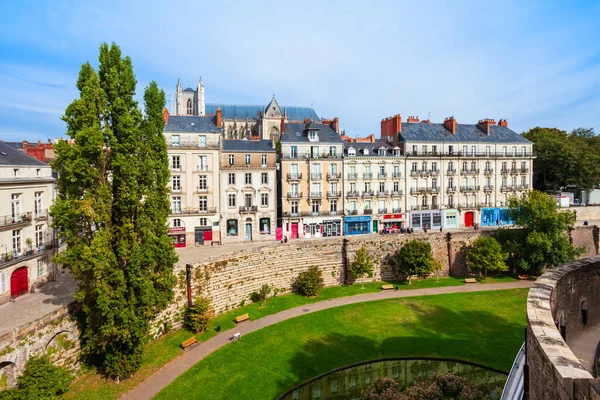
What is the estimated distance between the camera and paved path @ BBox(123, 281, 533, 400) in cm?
1828

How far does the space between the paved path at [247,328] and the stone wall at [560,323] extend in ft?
48.3

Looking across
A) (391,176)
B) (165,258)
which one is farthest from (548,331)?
(391,176)

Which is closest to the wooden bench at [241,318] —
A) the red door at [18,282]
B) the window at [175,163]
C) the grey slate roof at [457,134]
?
the red door at [18,282]

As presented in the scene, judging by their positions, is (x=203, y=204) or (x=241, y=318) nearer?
(x=241, y=318)

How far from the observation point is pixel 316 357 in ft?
69.7

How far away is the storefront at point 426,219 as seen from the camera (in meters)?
47.0

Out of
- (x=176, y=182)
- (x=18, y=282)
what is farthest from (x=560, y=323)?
(x=176, y=182)

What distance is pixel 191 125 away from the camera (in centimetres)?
3916

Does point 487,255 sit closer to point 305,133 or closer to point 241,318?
point 305,133

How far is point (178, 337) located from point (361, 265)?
1585 cm

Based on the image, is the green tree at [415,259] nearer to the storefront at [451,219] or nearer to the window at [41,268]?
the storefront at [451,219]

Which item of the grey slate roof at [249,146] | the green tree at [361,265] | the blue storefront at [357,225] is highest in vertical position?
the grey slate roof at [249,146]

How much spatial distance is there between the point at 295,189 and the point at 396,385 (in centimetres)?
2662

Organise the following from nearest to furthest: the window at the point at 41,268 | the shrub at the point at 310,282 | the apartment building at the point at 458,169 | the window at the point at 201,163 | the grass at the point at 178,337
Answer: the grass at the point at 178,337, the window at the point at 41,268, the shrub at the point at 310,282, the window at the point at 201,163, the apartment building at the point at 458,169
